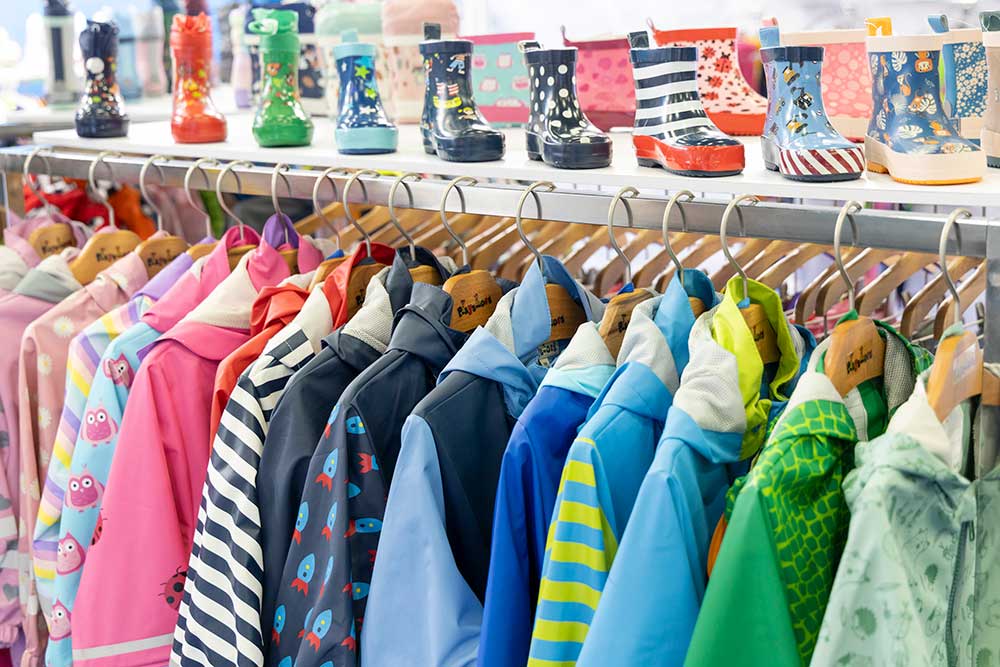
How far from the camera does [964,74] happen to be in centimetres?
115

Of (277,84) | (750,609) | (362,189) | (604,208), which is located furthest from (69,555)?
(750,609)

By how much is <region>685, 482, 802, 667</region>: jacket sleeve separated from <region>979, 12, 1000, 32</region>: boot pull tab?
0.59 meters

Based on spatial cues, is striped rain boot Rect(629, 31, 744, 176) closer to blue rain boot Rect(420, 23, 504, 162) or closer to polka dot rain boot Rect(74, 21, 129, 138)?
blue rain boot Rect(420, 23, 504, 162)

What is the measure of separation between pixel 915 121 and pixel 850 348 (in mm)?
250

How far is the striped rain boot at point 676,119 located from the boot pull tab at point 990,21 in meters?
0.28

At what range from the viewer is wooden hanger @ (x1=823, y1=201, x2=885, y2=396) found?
36.8 inches

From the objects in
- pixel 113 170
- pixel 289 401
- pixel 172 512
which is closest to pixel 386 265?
pixel 289 401

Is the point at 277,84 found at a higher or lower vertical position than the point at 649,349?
higher

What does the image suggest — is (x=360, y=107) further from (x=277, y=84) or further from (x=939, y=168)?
(x=939, y=168)

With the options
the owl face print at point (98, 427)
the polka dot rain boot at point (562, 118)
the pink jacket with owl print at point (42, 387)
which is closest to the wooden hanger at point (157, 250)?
the pink jacket with owl print at point (42, 387)

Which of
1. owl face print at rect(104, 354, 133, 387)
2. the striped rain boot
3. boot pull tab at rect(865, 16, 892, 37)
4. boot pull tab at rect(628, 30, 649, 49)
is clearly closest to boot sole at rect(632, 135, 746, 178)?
the striped rain boot

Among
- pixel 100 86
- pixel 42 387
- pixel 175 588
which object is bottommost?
pixel 175 588

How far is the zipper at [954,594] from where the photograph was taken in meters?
0.87

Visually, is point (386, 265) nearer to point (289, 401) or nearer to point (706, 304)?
point (289, 401)
